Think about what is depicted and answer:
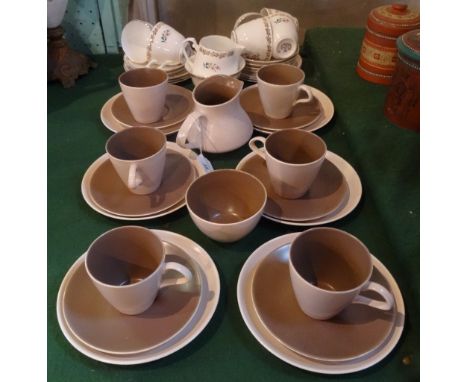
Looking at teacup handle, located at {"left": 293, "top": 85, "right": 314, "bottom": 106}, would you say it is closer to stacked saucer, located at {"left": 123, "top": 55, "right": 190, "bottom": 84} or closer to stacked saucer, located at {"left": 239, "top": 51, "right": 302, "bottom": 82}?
stacked saucer, located at {"left": 239, "top": 51, "right": 302, "bottom": 82}

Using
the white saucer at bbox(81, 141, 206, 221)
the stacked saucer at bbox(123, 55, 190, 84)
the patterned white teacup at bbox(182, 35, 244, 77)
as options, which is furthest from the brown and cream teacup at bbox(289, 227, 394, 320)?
the stacked saucer at bbox(123, 55, 190, 84)

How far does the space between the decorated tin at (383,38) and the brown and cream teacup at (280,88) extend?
211 millimetres

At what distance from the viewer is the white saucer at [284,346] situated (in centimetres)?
49

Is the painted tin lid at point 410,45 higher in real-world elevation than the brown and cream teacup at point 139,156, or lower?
higher

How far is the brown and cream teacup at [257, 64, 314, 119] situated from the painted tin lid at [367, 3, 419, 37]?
0.75 ft

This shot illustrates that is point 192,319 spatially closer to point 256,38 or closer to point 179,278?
point 179,278

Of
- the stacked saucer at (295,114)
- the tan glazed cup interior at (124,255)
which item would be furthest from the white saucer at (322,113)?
the tan glazed cup interior at (124,255)

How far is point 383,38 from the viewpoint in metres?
0.93

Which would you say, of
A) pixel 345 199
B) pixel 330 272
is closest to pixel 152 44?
pixel 345 199

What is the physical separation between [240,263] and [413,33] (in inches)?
23.2

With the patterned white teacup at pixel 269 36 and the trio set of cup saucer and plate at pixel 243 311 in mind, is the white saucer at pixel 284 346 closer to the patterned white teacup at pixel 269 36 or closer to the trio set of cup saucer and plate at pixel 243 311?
the trio set of cup saucer and plate at pixel 243 311

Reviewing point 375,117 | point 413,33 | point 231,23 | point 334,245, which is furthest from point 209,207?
point 231,23

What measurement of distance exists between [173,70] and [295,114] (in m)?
0.34

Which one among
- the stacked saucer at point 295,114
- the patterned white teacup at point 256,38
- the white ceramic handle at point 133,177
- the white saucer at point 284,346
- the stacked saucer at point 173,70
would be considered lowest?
the white saucer at point 284,346
